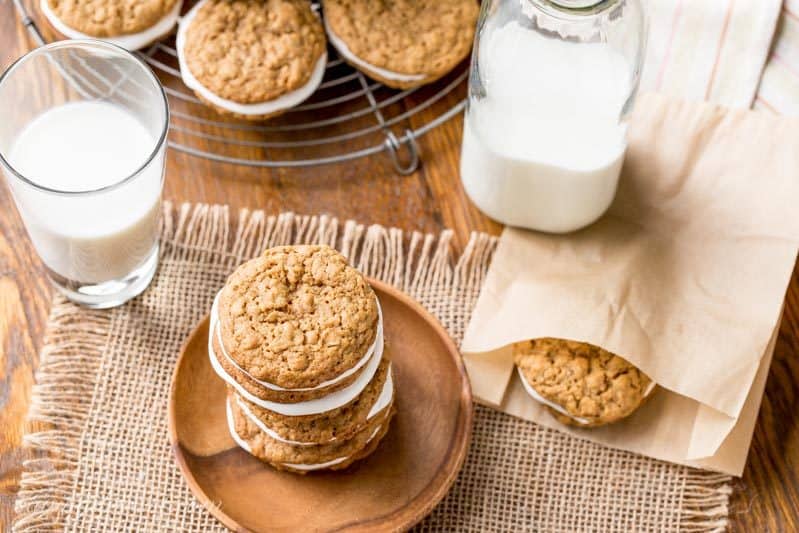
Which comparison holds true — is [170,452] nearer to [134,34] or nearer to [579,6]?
[134,34]

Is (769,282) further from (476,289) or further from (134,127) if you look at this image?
(134,127)

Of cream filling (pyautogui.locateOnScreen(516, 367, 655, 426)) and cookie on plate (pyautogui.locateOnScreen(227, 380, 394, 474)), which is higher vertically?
cookie on plate (pyautogui.locateOnScreen(227, 380, 394, 474))

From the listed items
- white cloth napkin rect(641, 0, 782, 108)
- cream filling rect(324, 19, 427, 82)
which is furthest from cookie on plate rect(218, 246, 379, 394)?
white cloth napkin rect(641, 0, 782, 108)

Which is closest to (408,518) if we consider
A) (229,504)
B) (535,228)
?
(229,504)

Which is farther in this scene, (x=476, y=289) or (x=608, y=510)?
(x=476, y=289)

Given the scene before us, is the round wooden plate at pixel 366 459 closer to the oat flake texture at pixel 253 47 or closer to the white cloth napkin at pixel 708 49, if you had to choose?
the oat flake texture at pixel 253 47

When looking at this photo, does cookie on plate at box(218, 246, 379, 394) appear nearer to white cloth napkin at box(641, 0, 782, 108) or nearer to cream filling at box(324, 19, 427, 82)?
cream filling at box(324, 19, 427, 82)
